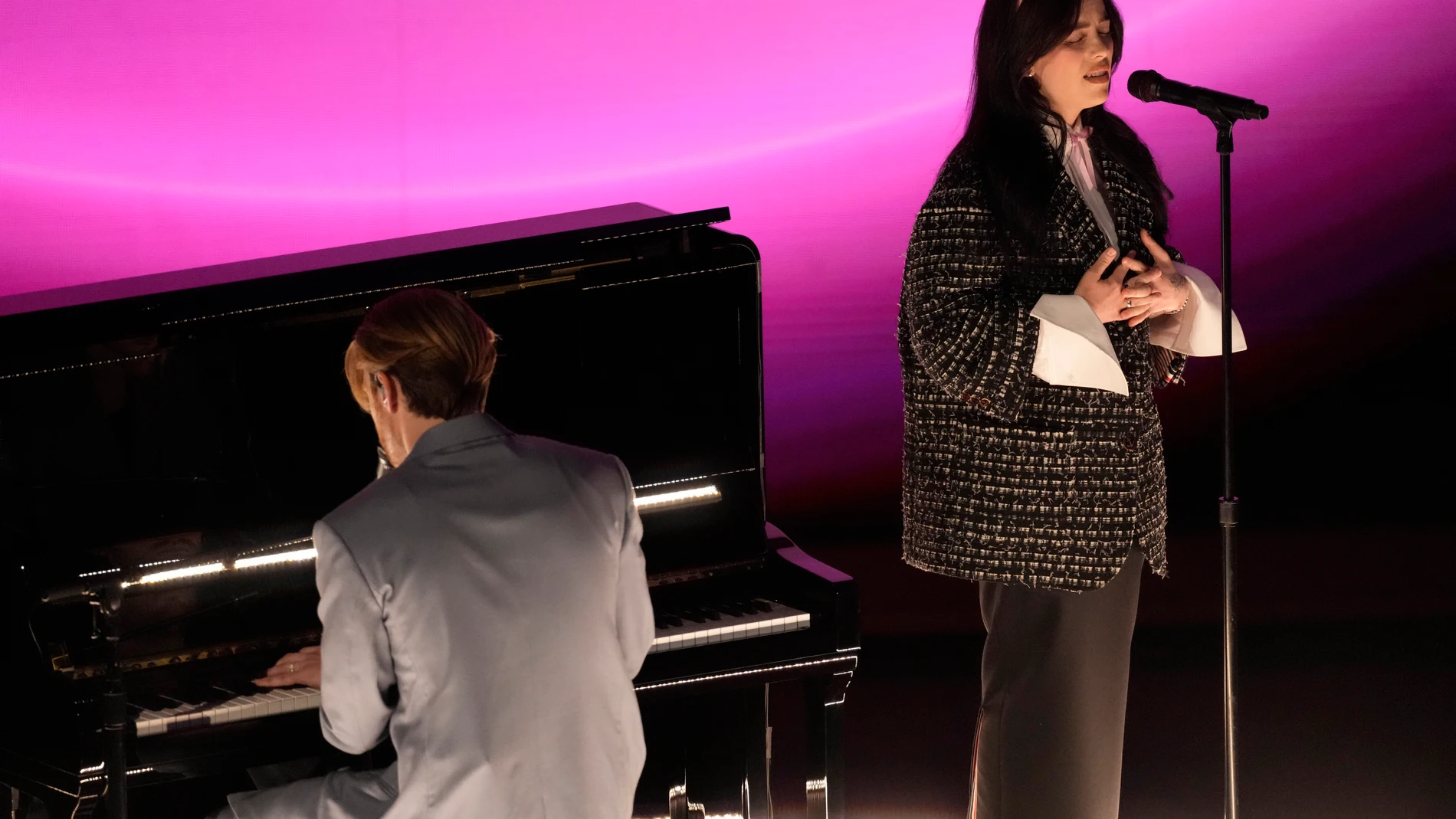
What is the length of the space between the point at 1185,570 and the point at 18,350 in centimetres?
388

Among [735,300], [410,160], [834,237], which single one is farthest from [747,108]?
[735,300]

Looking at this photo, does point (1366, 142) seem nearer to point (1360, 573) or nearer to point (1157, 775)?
point (1360, 573)

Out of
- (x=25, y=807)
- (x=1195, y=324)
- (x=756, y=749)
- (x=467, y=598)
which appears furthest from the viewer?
(x=756, y=749)

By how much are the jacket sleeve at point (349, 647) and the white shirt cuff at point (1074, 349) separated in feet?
3.55

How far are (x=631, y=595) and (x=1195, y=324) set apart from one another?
1.16 metres

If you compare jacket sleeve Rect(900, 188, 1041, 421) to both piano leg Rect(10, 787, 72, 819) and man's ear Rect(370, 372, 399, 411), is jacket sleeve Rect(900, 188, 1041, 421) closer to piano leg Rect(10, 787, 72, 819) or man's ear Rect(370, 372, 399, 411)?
man's ear Rect(370, 372, 399, 411)

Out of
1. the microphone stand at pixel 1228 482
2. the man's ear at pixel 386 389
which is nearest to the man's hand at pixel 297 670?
the man's ear at pixel 386 389

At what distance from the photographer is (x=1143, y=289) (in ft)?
8.23

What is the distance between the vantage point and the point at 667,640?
281 cm

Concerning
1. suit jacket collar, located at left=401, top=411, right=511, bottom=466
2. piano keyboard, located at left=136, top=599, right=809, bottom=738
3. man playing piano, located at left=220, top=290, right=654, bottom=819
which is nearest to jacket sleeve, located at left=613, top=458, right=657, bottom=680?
man playing piano, located at left=220, top=290, right=654, bottom=819

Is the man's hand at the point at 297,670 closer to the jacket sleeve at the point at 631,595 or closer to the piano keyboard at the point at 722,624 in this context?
the jacket sleeve at the point at 631,595

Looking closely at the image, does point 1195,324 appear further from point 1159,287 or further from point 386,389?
point 386,389

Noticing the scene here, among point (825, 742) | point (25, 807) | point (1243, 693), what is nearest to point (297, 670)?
point (25, 807)

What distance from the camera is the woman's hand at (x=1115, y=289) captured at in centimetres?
249
